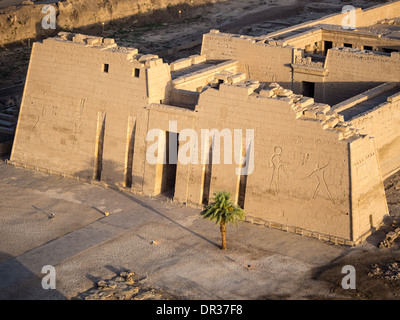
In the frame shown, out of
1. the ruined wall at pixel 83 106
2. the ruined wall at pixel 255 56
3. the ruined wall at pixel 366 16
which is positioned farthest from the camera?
the ruined wall at pixel 366 16

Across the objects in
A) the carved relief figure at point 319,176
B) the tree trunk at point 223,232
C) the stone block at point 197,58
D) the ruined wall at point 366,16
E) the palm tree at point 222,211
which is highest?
the ruined wall at point 366,16

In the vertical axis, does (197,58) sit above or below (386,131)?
above

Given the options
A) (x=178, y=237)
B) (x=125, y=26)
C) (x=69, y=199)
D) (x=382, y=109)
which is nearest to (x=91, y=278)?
(x=178, y=237)

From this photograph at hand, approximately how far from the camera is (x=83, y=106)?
4366 centimetres

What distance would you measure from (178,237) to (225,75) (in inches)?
328

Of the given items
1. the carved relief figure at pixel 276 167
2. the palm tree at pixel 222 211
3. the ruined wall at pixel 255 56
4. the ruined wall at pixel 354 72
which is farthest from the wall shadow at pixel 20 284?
the ruined wall at pixel 354 72

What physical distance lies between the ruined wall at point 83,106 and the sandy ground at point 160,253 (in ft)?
7.30

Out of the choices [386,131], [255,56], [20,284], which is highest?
[255,56]

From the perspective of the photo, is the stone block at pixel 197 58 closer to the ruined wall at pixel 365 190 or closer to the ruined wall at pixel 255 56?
the ruined wall at pixel 255 56

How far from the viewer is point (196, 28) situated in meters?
77.8

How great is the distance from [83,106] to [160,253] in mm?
10595

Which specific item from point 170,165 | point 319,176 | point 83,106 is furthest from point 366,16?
point 319,176

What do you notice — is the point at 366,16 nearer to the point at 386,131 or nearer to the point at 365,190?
the point at 386,131

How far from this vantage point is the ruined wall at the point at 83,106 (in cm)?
4222
